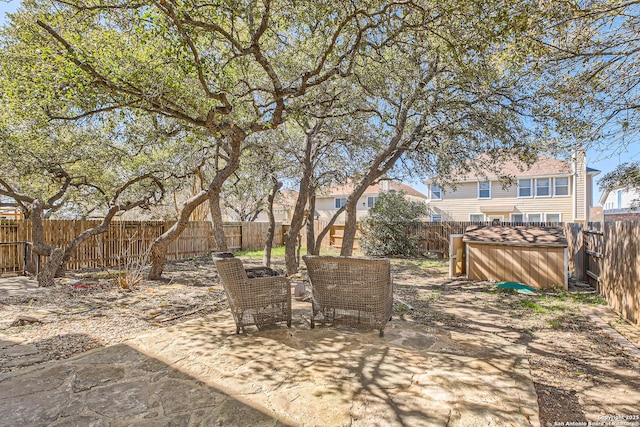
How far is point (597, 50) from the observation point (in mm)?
4520

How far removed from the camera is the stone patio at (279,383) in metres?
2.30

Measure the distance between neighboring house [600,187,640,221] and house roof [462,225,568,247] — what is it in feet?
8.69

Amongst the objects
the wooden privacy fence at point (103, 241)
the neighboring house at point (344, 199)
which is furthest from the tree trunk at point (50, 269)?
the neighboring house at point (344, 199)

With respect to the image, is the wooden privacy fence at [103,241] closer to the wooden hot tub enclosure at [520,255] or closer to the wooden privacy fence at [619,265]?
the wooden hot tub enclosure at [520,255]

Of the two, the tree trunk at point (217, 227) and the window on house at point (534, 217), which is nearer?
the tree trunk at point (217, 227)

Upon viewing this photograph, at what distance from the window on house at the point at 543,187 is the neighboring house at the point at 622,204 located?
217 centimetres

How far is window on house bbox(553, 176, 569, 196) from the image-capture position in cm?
1656

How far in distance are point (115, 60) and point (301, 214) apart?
15.9 feet

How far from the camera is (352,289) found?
394 centimetres

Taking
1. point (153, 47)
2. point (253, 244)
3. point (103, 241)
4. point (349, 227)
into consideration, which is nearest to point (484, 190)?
point (253, 244)

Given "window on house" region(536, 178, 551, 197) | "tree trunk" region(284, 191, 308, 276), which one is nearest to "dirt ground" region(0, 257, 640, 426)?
"tree trunk" region(284, 191, 308, 276)

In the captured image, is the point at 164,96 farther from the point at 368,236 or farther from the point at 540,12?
the point at 368,236

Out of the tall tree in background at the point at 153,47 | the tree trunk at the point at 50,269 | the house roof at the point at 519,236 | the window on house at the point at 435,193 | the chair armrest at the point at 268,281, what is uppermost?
the tall tree in background at the point at 153,47

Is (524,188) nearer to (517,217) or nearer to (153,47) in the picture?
(517,217)
